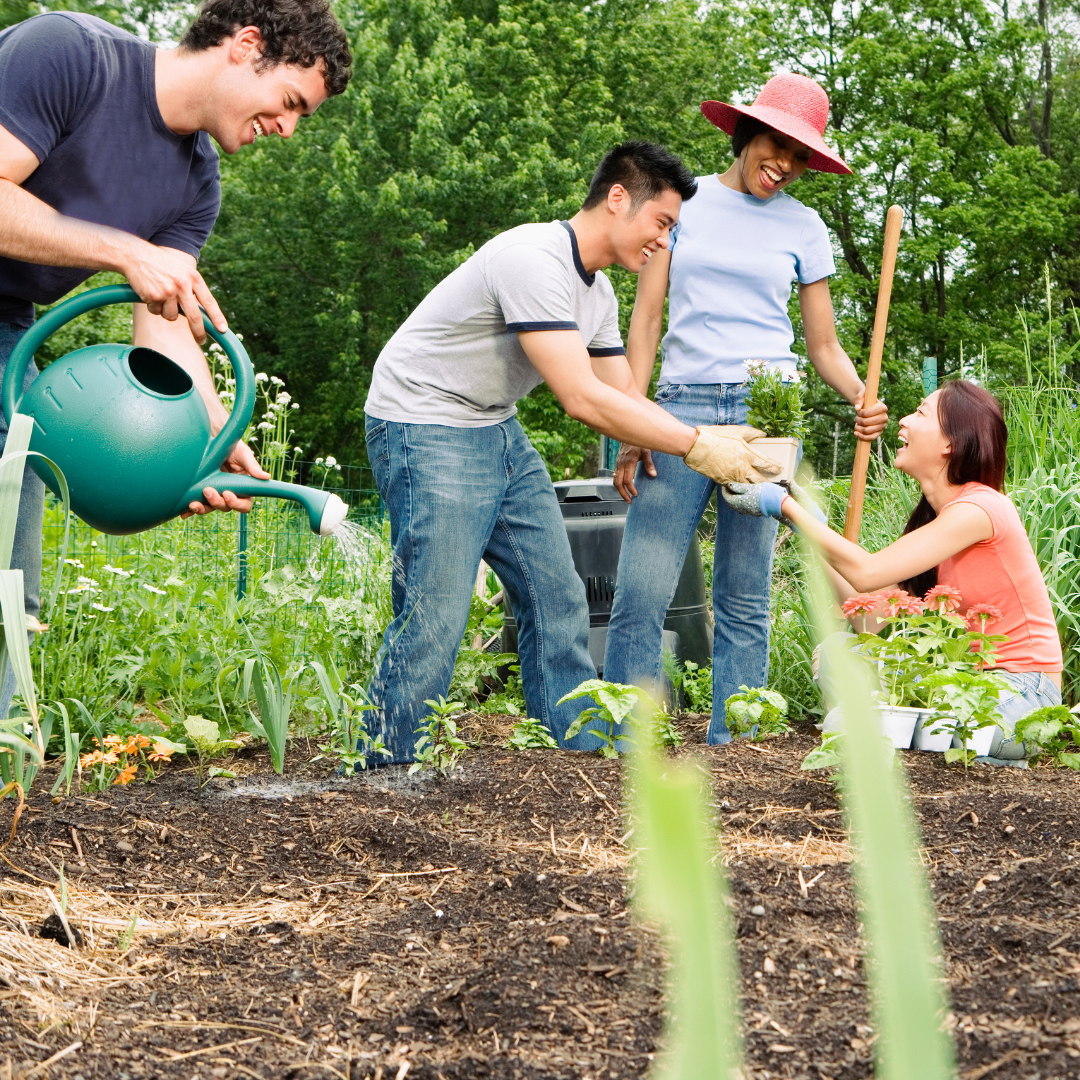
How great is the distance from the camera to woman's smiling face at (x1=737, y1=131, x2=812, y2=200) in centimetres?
296

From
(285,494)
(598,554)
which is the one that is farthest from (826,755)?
(598,554)

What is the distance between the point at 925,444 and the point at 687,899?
111 inches

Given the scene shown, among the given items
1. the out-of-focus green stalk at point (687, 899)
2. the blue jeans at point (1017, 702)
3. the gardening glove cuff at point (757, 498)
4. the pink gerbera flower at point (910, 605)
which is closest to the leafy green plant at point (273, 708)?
the gardening glove cuff at point (757, 498)

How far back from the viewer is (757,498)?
8.85ft

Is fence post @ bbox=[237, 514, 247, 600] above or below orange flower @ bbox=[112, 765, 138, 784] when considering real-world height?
above

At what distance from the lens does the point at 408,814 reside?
2.17m

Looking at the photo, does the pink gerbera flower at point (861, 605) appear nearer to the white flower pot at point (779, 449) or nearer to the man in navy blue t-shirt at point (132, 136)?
the white flower pot at point (779, 449)

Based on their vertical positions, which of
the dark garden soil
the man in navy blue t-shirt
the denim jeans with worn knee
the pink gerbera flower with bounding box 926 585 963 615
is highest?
the man in navy blue t-shirt

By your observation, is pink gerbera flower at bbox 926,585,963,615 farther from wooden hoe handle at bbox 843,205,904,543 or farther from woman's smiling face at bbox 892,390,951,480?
wooden hoe handle at bbox 843,205,904,543

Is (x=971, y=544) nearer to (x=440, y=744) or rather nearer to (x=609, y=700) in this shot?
(x=609, y=700)

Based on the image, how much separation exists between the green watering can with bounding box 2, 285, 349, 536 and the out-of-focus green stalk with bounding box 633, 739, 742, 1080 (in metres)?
1.69

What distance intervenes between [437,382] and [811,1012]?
1.77 m

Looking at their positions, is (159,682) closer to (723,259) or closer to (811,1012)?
(723,259)

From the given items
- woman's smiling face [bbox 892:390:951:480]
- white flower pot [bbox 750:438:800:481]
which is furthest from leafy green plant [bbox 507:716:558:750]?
woman's smiling face [bbox 892:390:951:480]
